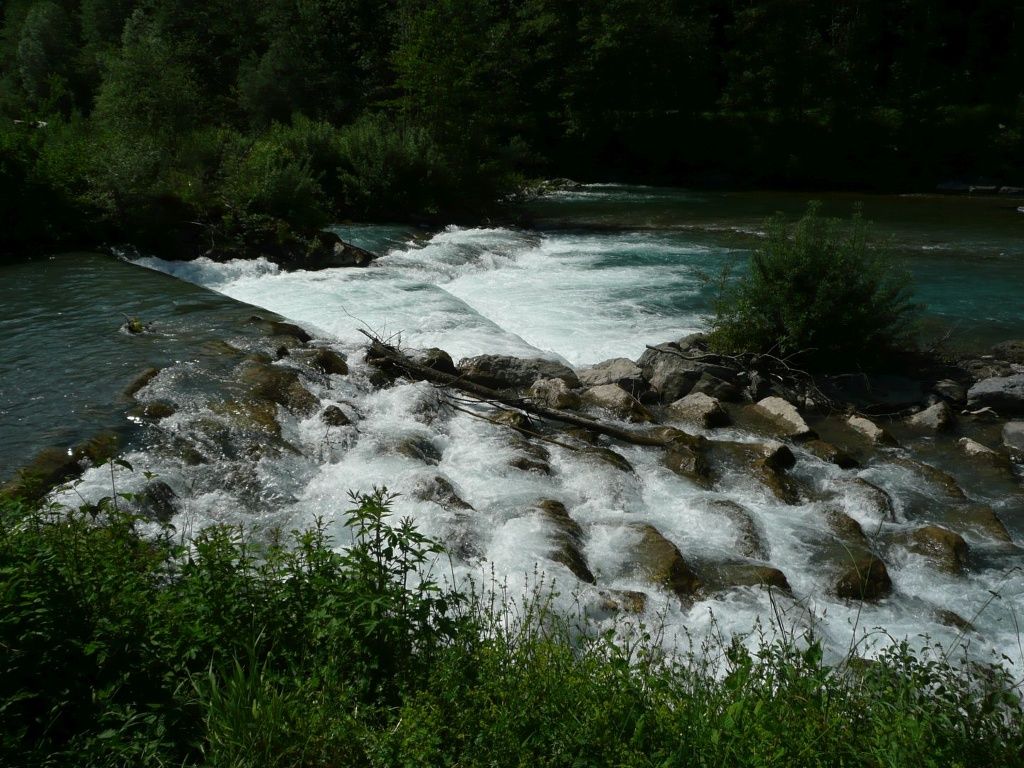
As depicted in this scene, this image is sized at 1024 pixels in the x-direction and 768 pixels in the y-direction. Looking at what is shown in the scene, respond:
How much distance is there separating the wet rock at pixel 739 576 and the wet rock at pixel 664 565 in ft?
0.42

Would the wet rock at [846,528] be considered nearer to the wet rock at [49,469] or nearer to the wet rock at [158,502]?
the wet rock at [158,502]

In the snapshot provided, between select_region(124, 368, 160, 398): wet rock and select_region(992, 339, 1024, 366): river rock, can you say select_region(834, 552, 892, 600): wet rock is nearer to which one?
select_region(992, 339, 1024, 366): river rock

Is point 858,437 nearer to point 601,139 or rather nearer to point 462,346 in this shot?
point 462,346

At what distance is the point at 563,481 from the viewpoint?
7.88 m

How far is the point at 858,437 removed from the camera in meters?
9.30

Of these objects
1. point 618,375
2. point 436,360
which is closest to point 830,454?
point 618,375

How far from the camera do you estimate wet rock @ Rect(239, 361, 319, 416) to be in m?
9.04

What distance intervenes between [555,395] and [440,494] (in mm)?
2790

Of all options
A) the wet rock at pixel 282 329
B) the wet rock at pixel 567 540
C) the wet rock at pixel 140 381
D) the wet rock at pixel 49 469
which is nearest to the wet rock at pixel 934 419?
the wet rock at pixel 567 540

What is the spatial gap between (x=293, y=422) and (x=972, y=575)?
21.0 feet

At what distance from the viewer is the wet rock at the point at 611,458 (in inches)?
321

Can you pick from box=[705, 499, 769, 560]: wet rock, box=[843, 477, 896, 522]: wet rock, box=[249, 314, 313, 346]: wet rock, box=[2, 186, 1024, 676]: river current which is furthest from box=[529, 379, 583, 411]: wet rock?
box=[249, 314, 313, 346]: wet rock

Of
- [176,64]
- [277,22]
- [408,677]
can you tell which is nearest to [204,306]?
[408,677]

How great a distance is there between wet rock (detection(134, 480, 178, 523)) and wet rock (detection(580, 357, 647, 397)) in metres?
5.17
